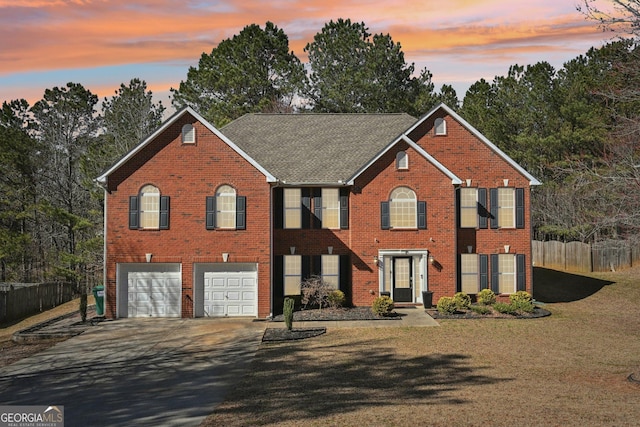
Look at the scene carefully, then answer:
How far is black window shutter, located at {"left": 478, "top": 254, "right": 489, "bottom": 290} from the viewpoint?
2916cm

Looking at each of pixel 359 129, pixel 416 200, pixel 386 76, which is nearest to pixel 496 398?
pixel 416 200

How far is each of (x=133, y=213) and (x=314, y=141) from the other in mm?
10803

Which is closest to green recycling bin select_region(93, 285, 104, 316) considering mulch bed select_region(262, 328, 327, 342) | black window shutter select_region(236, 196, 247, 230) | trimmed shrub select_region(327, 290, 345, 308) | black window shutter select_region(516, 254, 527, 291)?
black window shutter select_region(236, 196, 247, 230)

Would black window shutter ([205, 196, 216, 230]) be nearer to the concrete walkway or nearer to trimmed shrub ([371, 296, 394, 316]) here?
the concrete walkway

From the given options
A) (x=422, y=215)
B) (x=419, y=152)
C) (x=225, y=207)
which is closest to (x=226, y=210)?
(x=225, y=207)

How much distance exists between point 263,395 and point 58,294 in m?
26.0

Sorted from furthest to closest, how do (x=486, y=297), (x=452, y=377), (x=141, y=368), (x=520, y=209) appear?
1. (x=520, y=209)
2. (x=486, y=297)
3. (x=141, y=368)
4. (x=452, y=377)

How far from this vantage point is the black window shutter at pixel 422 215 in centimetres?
2836

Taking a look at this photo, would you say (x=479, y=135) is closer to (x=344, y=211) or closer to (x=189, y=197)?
(x=344, y=211)

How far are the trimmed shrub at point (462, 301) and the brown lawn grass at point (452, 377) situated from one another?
1408 millimetres

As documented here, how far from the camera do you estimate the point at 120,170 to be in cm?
2686

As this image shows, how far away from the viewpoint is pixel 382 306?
84.8 ft

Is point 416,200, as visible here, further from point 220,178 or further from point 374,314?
point 220,178

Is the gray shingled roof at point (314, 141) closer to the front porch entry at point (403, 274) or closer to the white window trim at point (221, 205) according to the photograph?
the white window trim at point (221, 205)
